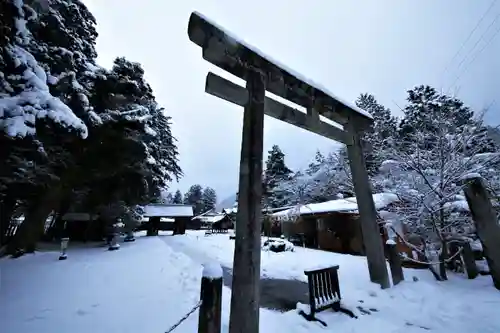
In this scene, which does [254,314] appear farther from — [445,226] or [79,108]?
[79,108]

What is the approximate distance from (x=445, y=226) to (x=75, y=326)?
8652 millimetres

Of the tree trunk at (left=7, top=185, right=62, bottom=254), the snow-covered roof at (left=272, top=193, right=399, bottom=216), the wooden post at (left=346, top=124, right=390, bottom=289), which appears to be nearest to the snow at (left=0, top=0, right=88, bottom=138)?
the wooden post at (left=346, top=124, right=390, bottom=289)

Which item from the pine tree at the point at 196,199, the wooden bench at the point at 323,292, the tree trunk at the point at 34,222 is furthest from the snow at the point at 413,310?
the pine tree at the point at 196,199

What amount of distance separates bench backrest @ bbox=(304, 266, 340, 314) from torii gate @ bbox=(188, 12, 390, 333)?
1.57m

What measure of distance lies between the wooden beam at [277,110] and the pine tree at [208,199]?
58612 millimetres

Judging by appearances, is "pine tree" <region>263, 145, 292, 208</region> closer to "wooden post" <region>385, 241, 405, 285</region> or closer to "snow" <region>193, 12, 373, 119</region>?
"wooden post" <region>385, 241, 405, 285</region>

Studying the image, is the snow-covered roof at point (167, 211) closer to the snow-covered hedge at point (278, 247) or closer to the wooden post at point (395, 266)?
the snow-covered hedge at point (278, 247)

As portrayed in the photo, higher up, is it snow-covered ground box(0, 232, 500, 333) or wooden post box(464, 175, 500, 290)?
wooden post box(464, 175, 500, 290)

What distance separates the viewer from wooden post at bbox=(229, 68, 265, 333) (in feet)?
11.5

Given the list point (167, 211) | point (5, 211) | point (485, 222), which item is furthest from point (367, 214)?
point (167, 211)

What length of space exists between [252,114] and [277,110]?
47.3 inches

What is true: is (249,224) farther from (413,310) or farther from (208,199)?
(208,199)

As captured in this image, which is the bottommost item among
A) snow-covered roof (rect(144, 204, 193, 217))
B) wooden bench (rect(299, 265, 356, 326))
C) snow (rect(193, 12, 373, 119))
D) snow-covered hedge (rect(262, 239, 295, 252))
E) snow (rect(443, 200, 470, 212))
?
wooden bench (rect(299, 265, 356, 326))

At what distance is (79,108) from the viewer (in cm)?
836
